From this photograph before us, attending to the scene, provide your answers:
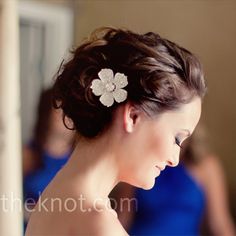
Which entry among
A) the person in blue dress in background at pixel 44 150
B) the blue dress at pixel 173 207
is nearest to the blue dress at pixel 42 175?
the person in blue dress in background at pixel 44 150

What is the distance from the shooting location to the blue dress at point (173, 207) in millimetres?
609

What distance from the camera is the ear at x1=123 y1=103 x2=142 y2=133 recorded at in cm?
44

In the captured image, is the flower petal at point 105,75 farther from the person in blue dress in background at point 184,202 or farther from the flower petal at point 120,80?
the person in blue dress in background at point 184,202

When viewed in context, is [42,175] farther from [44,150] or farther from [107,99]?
[107,99]

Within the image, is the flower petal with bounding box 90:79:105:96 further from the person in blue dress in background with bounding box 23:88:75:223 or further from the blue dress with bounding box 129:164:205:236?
the blue dress with bounding box 129:164:205:236

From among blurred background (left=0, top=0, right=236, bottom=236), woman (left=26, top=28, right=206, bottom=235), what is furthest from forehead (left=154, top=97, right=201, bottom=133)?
blurred background (left=0, top=0, right=236, bottom=236)

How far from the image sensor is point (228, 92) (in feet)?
2.49

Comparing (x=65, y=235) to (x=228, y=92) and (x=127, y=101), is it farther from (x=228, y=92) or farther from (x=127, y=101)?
(x=228, y=92)

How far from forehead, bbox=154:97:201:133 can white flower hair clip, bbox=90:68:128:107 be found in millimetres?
38

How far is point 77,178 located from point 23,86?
0.28m

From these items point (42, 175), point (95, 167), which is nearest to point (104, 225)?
point (95, 167)

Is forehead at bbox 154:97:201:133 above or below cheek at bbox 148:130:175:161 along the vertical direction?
above

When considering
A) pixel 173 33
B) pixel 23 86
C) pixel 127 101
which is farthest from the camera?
pixel 23 86

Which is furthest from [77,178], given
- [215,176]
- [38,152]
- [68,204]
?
[215,176]
